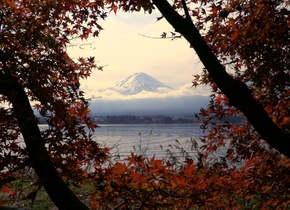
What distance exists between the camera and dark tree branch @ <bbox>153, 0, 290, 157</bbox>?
9.15 feet

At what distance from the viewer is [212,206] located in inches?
236

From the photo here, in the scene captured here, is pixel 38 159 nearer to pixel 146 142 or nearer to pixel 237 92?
pixel 237 92

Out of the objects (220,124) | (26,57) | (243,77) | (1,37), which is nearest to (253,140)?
(220,124)

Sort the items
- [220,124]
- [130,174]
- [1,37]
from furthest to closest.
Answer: [220,124]
[1,37]
[130,174]

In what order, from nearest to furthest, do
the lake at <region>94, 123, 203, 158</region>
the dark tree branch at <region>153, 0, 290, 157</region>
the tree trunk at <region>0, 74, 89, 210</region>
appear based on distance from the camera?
1. the dark tree branch at <region>153, 0, 290, 157</region>
2. the tree trunk at <region>0, 74, 89, 210</region>
3. the lake at <region>94, 123, 203, 158</region>

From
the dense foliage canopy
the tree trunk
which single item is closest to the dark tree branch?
the dense foliage canopy

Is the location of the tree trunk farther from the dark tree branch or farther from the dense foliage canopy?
the dark tree branch

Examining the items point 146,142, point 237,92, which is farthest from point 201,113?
point 146,142

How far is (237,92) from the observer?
2.79m

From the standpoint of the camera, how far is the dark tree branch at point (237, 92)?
2.79 meters

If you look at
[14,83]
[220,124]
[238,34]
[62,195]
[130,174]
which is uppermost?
[238,34]

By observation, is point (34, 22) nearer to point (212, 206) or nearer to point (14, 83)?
point (14, 83)

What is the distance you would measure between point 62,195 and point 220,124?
10.9 ft

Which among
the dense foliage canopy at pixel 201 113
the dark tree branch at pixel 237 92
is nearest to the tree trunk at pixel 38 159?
the dense foliage canopy at pixel 201 113
